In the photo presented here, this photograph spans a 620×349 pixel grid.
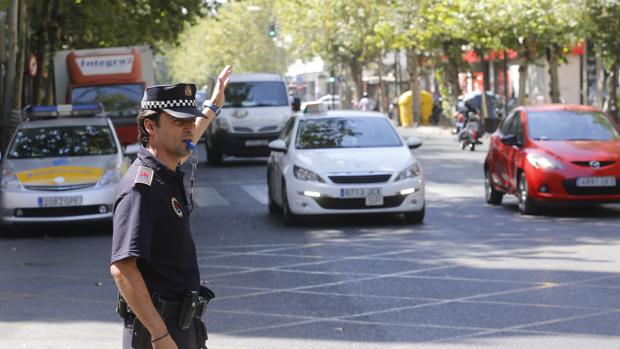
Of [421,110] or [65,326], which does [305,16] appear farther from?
[65,326]

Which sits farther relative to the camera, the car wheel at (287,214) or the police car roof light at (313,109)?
the police car roof light at (313,109)

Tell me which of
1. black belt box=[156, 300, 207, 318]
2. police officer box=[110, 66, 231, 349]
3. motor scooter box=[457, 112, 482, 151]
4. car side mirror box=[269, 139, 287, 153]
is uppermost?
police officer box=[110, 66, 231, 349]

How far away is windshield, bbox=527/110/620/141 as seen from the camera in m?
17.3

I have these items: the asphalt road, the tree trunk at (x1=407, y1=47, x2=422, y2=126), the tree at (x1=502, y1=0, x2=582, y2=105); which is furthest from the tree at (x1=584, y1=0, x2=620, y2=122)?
the tree trunk at (x1=407, y1=47, x2=422, y2=126)

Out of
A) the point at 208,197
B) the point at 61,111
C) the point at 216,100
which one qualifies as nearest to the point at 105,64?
A: the point at 208,197

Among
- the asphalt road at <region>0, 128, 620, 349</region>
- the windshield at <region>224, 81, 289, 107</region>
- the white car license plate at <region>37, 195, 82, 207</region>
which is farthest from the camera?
the windshield at <region>224, 81, 289, 107</region>

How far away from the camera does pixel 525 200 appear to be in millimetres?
16812

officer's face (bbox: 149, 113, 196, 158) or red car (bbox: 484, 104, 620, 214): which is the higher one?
officer's face (bbox: 149, 113, 196, 158)

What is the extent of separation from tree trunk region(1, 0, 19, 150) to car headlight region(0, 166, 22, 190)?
28.8 ft

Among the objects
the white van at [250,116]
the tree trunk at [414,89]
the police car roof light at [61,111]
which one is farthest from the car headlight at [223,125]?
the tree trunk at [414,89]

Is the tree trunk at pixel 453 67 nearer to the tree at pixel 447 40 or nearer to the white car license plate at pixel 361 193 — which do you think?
the tree at pixel 447 40

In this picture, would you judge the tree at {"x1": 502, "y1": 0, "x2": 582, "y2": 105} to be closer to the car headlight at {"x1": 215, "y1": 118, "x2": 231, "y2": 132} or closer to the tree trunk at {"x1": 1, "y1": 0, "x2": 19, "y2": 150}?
the car headlight at {"x1": 215, "y1": 118, "x2": 231, "y2": 132}

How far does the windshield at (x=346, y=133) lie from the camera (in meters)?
16.7

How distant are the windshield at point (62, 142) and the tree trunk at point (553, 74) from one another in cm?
2680
